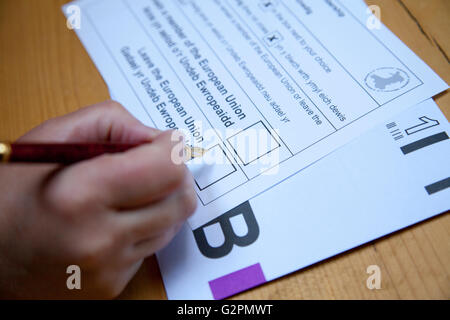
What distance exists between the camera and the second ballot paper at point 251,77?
1.35ft

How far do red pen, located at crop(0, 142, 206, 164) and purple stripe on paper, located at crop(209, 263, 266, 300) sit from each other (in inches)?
6.9

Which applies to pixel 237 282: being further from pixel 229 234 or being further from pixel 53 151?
pixel 53 151

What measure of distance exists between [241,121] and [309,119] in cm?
9

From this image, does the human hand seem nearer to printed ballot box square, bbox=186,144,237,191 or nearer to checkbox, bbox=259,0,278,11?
printed ballot box square, bbox=186,144,237,191

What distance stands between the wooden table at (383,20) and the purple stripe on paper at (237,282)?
1 centimetres

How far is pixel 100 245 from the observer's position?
0.99 feet

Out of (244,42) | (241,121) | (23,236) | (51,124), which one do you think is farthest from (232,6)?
(23,236)

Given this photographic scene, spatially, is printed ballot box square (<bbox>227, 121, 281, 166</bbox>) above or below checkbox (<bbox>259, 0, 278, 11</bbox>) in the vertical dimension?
below

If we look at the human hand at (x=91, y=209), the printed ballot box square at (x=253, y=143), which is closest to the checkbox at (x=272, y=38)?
the printed ballot box square at (x=253, y=143)

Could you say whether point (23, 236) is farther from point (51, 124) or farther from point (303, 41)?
point (303, 41)

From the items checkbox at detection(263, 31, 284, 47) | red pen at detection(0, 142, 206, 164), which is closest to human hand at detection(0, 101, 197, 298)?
red pen at detection(0, 142, 206, 164)

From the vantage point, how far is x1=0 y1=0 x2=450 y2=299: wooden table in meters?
0.36

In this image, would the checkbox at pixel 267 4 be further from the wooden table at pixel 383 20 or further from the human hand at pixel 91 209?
the human hand at pixel 91 209

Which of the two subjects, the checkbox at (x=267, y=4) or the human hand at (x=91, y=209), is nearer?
the human hand at (x=91, y=209)
